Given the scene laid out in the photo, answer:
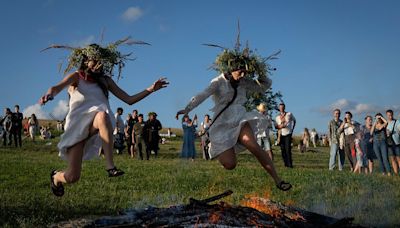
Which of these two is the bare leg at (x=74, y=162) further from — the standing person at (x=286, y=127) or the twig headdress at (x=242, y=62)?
the standing person at (x=286, y=127)

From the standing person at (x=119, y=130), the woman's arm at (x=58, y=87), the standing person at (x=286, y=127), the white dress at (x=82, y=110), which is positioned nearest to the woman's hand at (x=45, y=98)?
the woman's arm at (x=58, y=87)

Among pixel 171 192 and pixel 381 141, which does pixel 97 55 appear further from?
pixel 381 141

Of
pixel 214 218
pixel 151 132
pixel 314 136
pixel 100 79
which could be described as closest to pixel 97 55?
pixel 100 79

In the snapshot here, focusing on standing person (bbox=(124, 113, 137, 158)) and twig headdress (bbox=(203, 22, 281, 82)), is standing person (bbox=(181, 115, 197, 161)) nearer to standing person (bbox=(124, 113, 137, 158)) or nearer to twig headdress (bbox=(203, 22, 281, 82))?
standing person (bbox=(124, 113, 137, 158))

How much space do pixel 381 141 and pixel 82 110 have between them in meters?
10.2

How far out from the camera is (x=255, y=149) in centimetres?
788

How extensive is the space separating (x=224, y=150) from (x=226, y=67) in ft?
4.52

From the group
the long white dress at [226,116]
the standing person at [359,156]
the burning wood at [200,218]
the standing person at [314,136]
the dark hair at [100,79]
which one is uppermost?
the standing person at [314,136]

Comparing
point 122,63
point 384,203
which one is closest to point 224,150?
point 122,63

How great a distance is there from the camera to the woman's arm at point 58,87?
6258mm

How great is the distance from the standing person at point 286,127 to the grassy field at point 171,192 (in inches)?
91.1

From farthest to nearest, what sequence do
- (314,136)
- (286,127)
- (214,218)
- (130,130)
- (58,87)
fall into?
(314,136), (130,130), (286,127), (58,87), (214,218)

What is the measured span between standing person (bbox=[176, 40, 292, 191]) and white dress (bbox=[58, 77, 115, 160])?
1367 millimetres

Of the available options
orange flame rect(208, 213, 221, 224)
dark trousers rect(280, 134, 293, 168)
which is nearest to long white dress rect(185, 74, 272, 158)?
orange flame rect(208, 213, 221, 224)
